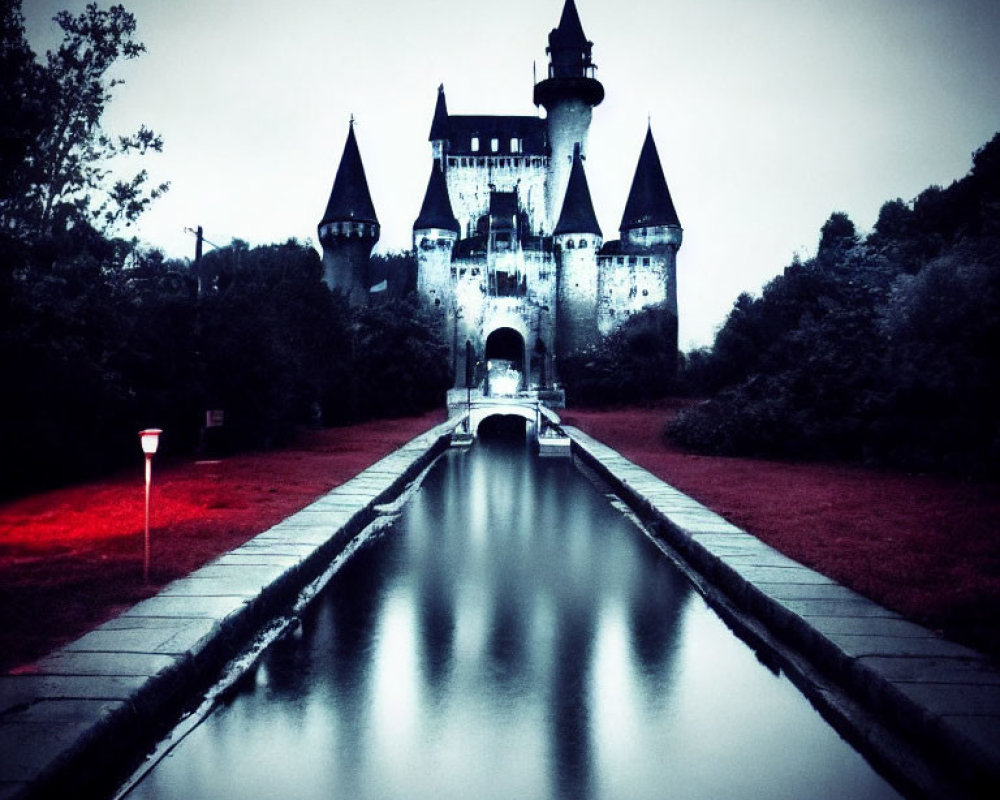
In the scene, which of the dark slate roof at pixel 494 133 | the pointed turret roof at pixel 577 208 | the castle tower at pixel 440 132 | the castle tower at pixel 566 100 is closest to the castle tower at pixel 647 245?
the pointed turret roof at pixel 577 208

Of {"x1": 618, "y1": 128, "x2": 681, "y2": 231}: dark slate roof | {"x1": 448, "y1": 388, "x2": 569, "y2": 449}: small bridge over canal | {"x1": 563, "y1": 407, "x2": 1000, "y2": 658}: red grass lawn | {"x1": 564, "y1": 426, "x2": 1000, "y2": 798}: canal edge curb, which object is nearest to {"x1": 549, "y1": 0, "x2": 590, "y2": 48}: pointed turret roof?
{"x1": 618, "y1": 128, "x2": 681, "y2": 231}: dark slate roof

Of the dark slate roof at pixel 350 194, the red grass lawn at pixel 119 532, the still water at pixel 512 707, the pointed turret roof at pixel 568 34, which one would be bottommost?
the still water at pixel 512 707

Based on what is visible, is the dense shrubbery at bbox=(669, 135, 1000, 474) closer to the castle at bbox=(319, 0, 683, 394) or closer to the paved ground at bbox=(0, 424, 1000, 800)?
the paved ground at bbox=(0, 424, 1000, 800)

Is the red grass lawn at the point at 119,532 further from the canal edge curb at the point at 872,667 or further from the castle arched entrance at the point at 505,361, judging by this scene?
the castle arched entrance at the point at 505,361

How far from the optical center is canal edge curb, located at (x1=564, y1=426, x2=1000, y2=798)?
3359 millimetres

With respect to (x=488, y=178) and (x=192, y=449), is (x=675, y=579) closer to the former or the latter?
(x=192, y=449)

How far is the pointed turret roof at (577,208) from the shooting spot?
51625mm

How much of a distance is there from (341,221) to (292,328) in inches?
1102

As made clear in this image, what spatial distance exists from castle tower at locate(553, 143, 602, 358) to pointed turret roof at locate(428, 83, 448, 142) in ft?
37.3

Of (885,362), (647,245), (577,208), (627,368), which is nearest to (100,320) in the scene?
(885,362)

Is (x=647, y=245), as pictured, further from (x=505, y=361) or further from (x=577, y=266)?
(x=505, y=361)

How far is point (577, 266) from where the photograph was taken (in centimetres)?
5228

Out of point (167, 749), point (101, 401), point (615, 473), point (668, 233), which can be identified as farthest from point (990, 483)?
point (668, 233)

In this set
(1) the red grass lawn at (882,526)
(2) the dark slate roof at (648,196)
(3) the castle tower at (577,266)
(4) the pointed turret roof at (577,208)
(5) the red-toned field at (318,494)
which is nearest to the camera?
(5) the red-toned field at (318,494)
